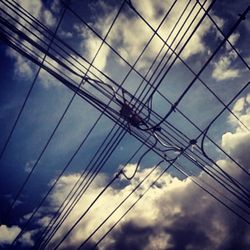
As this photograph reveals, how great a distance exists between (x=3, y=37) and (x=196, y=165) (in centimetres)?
560

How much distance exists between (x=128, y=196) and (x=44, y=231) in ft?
8.31

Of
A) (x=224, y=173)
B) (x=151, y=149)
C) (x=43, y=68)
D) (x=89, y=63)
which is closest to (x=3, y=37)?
(x=43, y=68)

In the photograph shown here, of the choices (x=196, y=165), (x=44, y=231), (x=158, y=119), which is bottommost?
(x=44, y=231)

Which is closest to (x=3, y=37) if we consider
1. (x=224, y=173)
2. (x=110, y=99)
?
(x=110, y=99)

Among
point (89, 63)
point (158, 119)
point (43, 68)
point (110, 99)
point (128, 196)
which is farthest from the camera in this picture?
point (128, 196)

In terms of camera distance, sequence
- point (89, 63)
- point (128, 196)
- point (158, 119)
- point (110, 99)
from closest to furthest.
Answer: point (89, 63) < point (110, 99) < point (158, 119) < point (128, 196)

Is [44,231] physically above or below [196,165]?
below

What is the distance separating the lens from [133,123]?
698 centimetres

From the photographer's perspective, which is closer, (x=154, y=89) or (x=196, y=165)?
(x=154, y=89)

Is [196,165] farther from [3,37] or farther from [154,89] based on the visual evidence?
[3,37]

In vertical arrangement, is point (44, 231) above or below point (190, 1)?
below

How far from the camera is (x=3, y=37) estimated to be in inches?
208

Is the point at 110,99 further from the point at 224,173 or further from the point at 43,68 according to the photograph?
the point at 224,173

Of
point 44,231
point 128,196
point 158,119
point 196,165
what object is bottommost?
point 44,231
